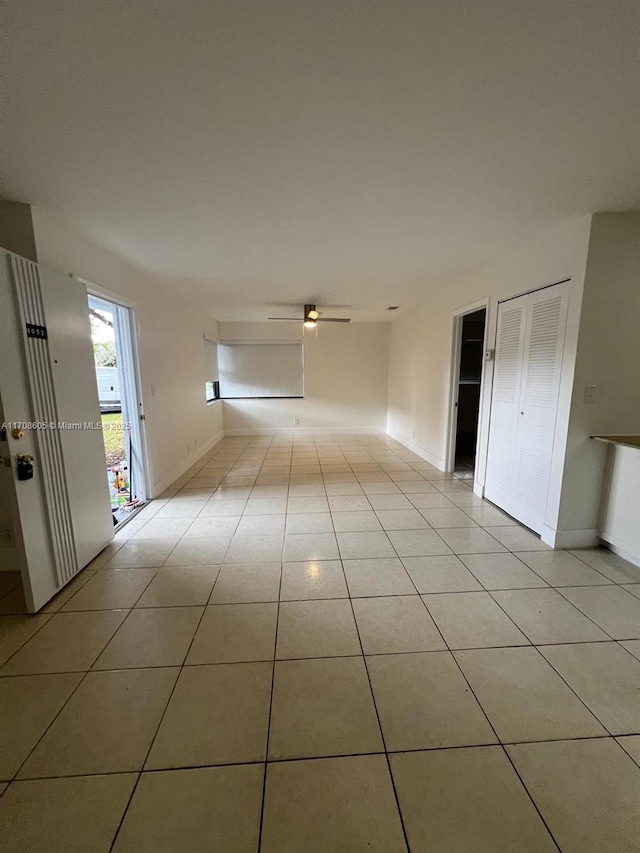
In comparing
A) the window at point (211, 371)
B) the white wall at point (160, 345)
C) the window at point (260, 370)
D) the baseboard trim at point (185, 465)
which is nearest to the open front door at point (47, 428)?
the white wall at point (160, 345)

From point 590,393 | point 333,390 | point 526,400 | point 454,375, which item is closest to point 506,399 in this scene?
point 526,400

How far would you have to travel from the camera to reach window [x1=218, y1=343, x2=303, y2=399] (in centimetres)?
690

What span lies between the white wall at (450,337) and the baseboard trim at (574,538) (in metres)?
0.12

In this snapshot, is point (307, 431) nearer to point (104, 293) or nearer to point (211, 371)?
point (211, 371)

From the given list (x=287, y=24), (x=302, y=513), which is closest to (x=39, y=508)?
(x=302, y=513)

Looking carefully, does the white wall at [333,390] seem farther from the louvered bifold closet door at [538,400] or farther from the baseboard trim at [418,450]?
the louvered bifold closet door at [538,400]

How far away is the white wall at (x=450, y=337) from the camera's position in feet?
7.95

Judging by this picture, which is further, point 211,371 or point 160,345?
point 211,371

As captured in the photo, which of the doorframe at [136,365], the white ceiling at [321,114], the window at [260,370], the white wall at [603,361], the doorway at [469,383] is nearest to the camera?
the white ceiling at [321,114]

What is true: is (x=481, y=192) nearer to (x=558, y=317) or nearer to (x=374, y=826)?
(x=558, y=317)

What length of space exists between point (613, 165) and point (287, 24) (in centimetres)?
176

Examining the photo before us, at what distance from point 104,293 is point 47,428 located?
1.42 meters

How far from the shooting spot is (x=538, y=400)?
9.03 ft

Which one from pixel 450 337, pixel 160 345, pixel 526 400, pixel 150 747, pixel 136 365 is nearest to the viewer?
pixel 150 747
